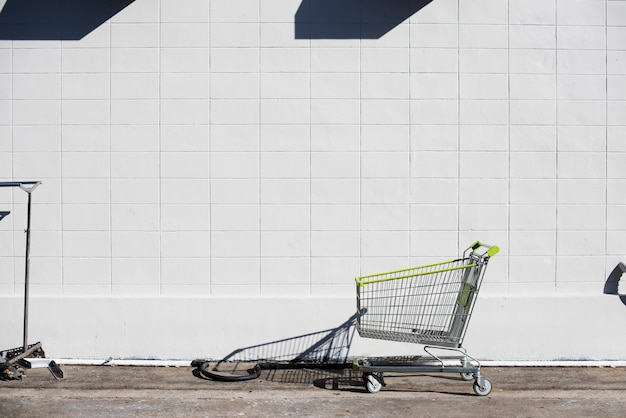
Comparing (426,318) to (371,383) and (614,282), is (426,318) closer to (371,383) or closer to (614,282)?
(371,383)

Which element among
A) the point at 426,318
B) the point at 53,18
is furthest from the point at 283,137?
the point at 53,18

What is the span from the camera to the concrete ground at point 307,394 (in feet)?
16.8

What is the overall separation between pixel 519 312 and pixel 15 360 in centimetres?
467

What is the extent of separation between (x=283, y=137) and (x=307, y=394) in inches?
95.5

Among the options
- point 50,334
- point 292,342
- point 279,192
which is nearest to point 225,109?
point 279,192

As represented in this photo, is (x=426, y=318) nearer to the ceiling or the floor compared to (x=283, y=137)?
nearer to the floor

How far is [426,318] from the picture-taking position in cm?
572

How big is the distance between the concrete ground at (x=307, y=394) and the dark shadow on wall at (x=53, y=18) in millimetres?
3236

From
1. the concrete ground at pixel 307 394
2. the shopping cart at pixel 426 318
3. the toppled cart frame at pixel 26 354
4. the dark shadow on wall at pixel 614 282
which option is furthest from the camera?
the dark shadow on wall at pixel 614 282

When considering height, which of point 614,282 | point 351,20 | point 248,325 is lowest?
point 248,325

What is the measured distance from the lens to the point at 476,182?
6.38 m

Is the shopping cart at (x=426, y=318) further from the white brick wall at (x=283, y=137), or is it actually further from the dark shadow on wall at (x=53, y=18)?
the dark shadow on wall at (x=53, y=18)

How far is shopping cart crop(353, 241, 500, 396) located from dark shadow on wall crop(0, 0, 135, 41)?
3.58m

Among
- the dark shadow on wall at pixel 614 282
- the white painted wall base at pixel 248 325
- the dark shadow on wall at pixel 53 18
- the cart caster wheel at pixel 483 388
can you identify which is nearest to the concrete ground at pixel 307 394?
the cart caster wheel at pixel 483 388
